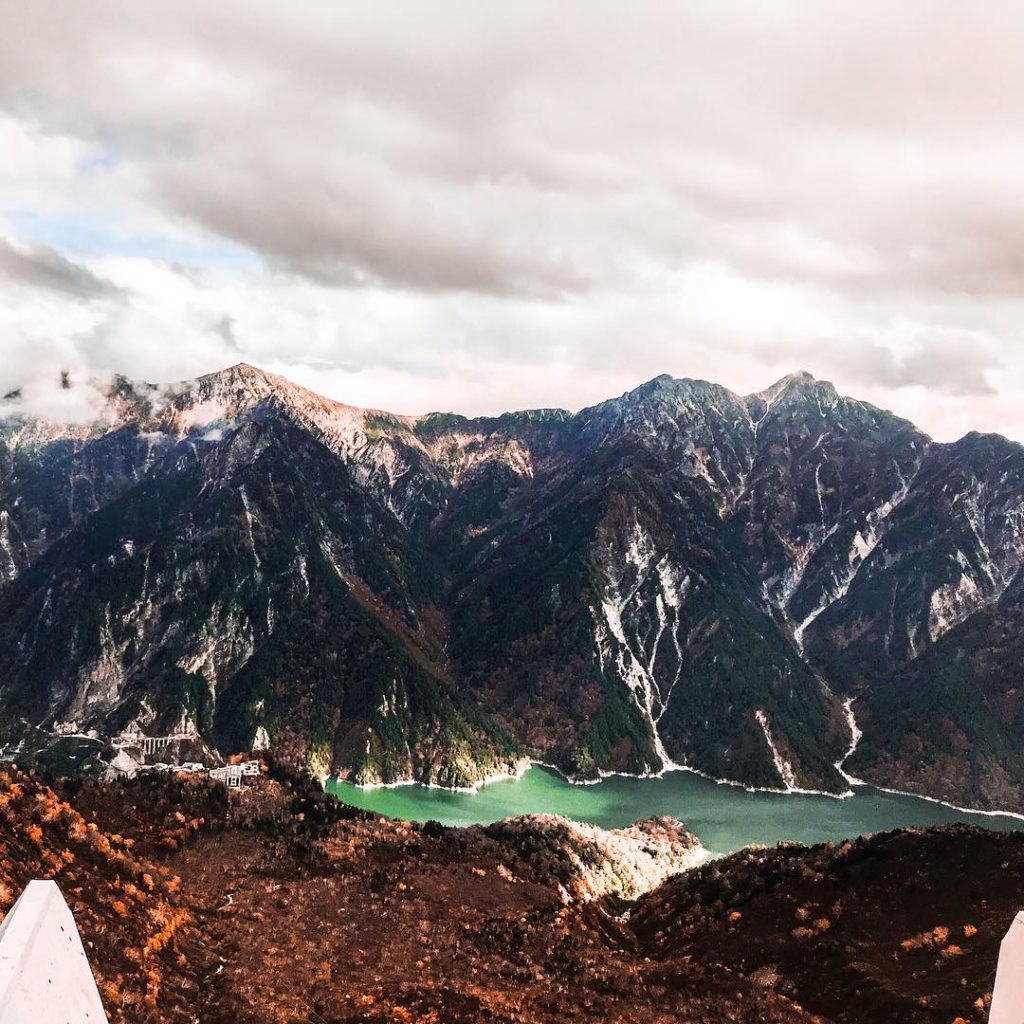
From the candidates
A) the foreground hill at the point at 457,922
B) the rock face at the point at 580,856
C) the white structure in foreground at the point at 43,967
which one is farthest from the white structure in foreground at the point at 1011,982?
the rock face at the point at 580,856

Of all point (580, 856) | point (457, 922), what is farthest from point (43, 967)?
point (580, 856)

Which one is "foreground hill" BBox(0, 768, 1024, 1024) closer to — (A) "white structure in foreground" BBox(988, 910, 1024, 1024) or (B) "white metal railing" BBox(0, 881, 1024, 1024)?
(B) "white metal railing" BBox(0, 881, 1024, 1024)

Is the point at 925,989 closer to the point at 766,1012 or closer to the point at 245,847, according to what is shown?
the point at 766,1012

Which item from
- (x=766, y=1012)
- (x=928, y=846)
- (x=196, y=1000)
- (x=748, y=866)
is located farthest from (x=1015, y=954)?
(x=748, y=866)

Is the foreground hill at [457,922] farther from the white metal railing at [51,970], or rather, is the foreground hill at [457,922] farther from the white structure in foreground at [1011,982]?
the white structure in foreground at [1011,982]

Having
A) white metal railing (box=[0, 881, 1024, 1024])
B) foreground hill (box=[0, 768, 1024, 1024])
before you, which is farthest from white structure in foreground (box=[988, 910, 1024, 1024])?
foreground hill (box=[0, 768, 1024, 1024])

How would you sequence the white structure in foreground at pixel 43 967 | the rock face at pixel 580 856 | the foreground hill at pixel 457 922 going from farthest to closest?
the rock face at pixel 580 856
the foreground hill at pixel 457 922
the white structure in foreground at pixel 43 967

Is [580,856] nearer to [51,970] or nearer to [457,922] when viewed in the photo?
[457,922]
